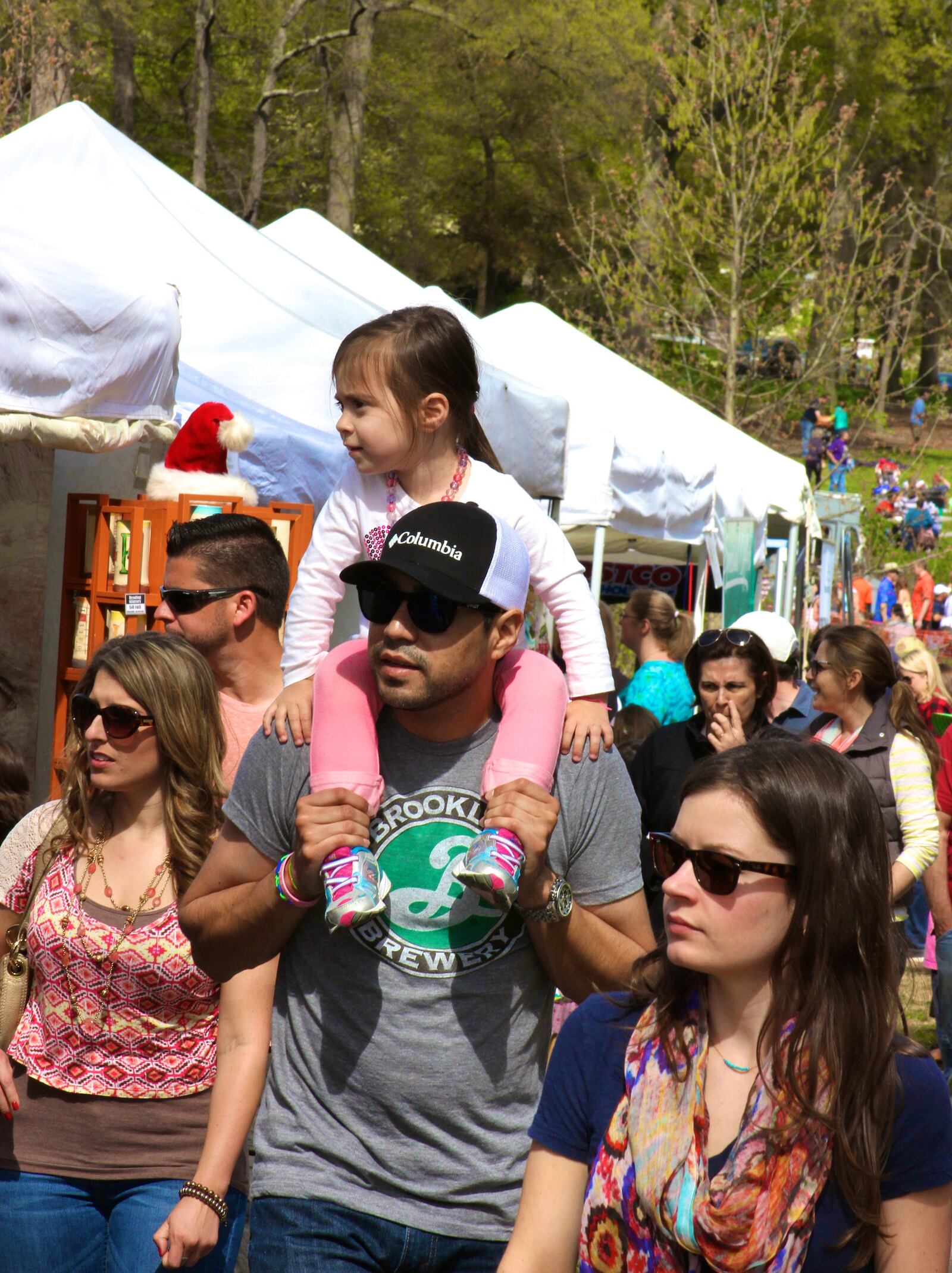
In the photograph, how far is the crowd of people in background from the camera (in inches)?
81.5

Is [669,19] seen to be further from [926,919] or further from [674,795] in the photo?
[674,795]

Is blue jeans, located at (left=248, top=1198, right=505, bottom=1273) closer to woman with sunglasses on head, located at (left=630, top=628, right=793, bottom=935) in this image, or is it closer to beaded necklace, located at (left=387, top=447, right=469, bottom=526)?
beaded necklace, located at (left=387, top=447, right=469, bottom=526)

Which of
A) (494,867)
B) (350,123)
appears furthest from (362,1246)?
(350,123)

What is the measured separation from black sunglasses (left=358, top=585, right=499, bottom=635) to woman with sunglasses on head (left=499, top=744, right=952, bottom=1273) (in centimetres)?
50

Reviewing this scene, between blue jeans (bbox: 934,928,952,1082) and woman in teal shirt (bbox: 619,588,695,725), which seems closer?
blue jeans (bbox: 934,928,952,1082)

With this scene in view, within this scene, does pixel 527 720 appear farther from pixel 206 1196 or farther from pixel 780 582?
pixel 780 582

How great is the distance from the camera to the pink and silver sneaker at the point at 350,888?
7.41 ft

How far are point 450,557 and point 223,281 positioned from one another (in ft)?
16.9

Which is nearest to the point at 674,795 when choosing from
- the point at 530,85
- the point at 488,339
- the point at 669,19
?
the point at 488,339

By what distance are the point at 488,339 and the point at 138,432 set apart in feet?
21.7

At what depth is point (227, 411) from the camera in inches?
221

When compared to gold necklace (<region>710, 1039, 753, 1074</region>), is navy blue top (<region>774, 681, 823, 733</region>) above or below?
above

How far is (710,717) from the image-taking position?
18.6 ft

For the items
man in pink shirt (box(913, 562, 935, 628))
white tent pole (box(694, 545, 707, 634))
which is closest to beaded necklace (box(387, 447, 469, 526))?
white tent pole (box(694, 545, 707, 634))
